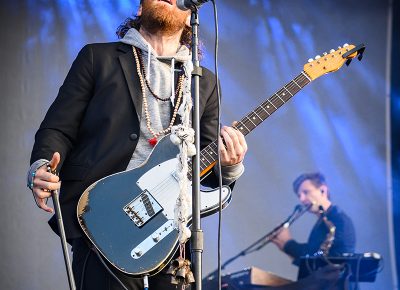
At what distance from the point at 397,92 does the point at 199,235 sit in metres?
3.71

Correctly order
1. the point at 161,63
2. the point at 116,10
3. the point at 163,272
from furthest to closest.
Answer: the point at 116,10 → the point at 161,63 → the point at 163,272

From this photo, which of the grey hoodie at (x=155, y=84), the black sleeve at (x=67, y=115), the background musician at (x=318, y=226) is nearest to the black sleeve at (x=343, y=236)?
the background musician at (x=318, y=226)

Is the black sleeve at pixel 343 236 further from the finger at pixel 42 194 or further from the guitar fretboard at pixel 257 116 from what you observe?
the finger at pixel 42 194

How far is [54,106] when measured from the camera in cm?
263

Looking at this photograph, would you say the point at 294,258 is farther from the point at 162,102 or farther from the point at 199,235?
the point at 199,235

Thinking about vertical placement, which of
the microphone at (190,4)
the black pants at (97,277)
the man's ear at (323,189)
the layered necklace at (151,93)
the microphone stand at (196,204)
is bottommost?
the black pants at (97,277)

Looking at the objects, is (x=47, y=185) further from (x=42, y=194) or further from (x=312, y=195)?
A: (x=312, y=195)

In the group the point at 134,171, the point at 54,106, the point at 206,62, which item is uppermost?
the point at 206,62

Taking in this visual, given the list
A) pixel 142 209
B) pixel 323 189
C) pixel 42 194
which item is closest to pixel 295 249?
pixel 323 189

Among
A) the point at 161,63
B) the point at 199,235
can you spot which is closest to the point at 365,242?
the point at 161,63

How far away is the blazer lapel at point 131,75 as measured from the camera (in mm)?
2658

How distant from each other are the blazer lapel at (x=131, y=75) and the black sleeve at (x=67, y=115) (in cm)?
13

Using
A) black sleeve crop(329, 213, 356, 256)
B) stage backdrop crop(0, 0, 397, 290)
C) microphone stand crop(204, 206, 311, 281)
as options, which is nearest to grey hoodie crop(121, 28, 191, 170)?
stage backdrop crop(0, 0, 397, 290)

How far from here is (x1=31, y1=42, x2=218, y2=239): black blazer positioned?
2529 mm
